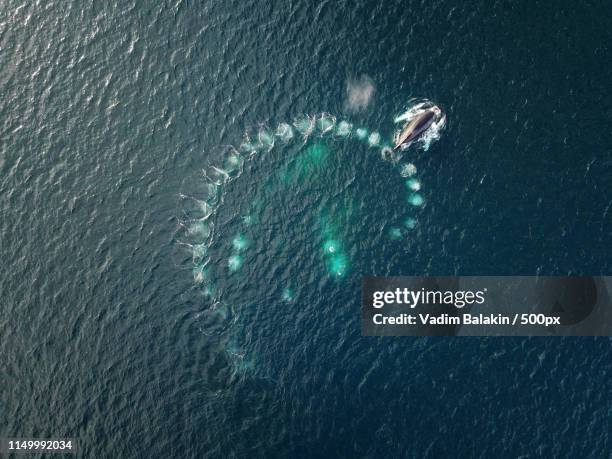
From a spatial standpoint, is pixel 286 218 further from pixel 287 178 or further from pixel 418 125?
pixel 418 125

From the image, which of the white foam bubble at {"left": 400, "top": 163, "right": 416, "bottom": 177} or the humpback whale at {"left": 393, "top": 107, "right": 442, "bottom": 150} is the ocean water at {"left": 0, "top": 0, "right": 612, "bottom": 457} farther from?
the humpback whale at {"left": 393, "top": 107, "right": 442, "bottom": 150}

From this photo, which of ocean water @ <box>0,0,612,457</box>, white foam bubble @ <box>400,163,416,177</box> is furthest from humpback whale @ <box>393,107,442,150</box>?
white foam bubble @ <box>400,163,416,177</box>

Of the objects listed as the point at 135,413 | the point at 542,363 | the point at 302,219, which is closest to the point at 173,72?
the point at 302,219

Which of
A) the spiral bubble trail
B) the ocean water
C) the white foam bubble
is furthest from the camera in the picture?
the white foam bubble

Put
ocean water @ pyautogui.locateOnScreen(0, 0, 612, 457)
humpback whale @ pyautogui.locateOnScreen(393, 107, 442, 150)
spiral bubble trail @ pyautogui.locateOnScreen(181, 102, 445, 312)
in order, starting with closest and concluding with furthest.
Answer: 1. ocean water @ pyautogui.locateOnScreen(0, 0, 612, 457)
2. spiral bubble trail @ pyautogui.locateOnScreen(181, 102, 445, 312)
3. humpback whale @ pyautogui.locateOnScreen(393, 107, 442, 150)

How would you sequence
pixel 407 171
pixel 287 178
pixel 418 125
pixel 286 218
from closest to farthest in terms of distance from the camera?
pixel 286 218
pixel 418 125
pixel 407 171
pixel 287 178

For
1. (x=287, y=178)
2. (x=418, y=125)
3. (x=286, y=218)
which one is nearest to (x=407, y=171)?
(x=418, y=125)

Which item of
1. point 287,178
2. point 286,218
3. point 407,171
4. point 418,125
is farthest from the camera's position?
point 287,178
